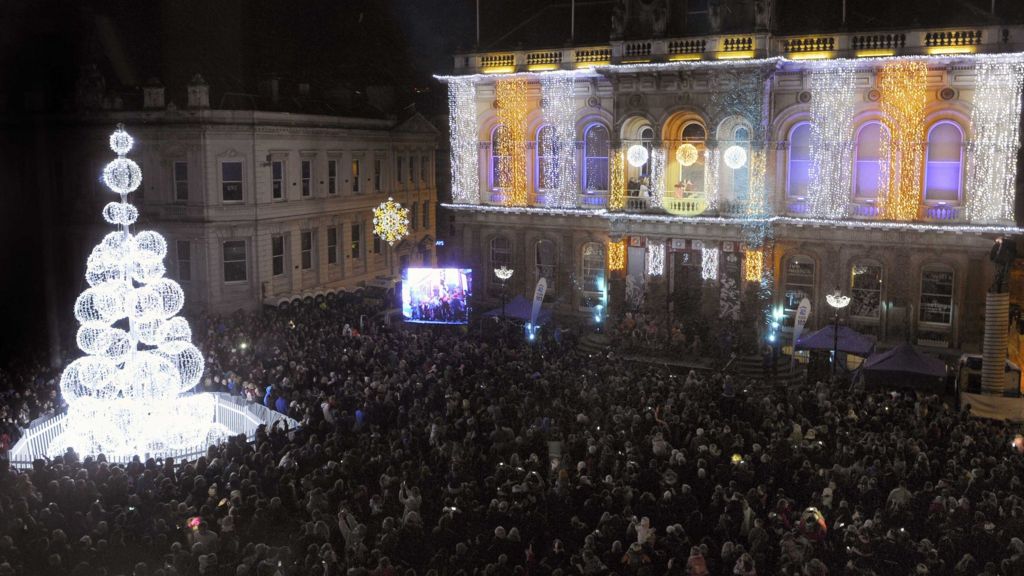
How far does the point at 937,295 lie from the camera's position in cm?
3045

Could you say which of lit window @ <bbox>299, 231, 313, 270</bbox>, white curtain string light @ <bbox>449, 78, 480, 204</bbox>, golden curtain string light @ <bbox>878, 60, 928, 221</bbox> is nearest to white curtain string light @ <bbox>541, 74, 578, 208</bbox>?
white curtain string light @ <bbox>449, 78, 480, 204</bbox>

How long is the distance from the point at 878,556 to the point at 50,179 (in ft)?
118

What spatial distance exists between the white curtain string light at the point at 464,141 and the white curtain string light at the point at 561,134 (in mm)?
3178

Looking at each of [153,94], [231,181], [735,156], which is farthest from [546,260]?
[153,94]

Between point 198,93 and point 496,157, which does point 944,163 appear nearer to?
point 496,157

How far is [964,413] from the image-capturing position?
20.9m

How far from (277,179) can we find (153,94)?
5692 mm

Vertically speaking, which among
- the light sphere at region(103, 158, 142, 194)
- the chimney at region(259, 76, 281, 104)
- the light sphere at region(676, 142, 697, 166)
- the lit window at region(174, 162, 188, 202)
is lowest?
the light sphere at region(103, 158, 142, 194)

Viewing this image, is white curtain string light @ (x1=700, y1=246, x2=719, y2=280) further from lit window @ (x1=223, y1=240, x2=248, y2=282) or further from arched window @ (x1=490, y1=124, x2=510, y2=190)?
lit window @ (x1=223, y1=240, x2=248, y2=282)

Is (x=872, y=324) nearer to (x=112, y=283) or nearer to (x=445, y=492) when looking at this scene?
(x=445, y=492)

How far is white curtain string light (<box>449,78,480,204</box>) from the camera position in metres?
37.3

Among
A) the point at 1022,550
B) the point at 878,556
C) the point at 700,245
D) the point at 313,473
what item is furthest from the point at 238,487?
the point at 700,245

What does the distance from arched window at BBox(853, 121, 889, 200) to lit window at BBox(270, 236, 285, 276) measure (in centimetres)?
2239

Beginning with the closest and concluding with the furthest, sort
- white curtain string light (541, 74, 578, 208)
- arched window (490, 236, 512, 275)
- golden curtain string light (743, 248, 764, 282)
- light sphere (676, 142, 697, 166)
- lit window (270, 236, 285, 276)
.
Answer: light sphere (676, 142, 697, 166) < golden curtain string light (743, 248, 764, 282) < white curtain string light (541, 74, 578, 208) < arched window (490, 236, 512, 275) < lit window (270, 236, 285, 276)
